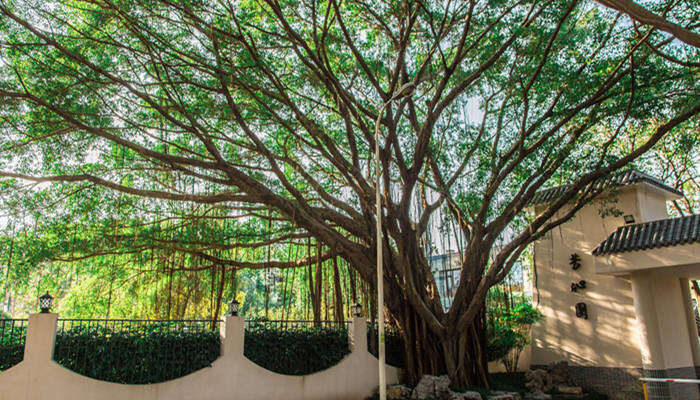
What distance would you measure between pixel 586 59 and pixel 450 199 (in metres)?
3.28

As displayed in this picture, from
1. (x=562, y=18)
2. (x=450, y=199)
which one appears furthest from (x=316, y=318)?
(x=562, y=18)

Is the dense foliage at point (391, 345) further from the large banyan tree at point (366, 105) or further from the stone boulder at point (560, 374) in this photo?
the stone boulder at point (560, 374)

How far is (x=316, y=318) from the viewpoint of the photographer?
9992mm

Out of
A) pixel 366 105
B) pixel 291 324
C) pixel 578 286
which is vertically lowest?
pixel 291 324

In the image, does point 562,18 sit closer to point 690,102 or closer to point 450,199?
point 690,102

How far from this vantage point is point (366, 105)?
9.59 meters

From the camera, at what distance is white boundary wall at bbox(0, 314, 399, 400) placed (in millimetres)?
5934

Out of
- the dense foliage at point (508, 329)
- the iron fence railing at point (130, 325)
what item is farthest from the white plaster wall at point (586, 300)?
the iron fence railing at point (130, 325)

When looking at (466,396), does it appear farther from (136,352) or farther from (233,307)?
(136,352)

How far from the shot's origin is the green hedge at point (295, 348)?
8.10m

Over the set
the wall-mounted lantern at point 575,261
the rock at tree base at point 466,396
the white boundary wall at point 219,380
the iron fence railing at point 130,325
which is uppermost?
the wall-mounted lantern at point 575,261

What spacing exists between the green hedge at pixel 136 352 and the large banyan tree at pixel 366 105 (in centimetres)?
218

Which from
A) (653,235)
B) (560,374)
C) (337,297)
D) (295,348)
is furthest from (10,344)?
(653,235)

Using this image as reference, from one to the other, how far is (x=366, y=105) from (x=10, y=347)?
704 centimetres
